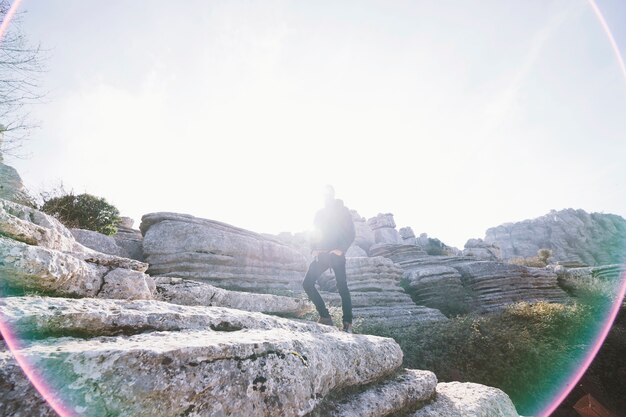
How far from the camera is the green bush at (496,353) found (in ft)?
28.5

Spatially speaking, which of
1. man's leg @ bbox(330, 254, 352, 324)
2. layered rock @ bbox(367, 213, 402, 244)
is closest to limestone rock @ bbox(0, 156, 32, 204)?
Result: man's leg @ bbox(330, 254, 352, 324)

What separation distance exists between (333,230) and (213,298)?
259cm

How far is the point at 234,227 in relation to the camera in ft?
43.9

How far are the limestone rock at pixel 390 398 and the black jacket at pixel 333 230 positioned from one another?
2657mm

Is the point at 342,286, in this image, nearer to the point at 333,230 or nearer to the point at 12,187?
the point at 333,230

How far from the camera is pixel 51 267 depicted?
2742 millimetres

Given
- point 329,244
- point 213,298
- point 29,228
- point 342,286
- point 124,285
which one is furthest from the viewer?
point 329,244

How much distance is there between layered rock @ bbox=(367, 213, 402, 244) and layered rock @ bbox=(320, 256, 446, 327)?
111 feet

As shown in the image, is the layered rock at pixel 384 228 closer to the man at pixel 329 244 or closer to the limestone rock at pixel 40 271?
the man at pixel 329 244

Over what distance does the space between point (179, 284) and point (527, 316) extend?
44.1 feet

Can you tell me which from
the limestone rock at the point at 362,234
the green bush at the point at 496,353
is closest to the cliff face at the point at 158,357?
the green bush at the point at 496,353

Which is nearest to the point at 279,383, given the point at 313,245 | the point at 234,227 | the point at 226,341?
the point at 226,341

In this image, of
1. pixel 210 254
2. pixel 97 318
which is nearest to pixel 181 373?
pixel 97 318

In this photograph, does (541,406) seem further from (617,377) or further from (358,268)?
(358,268)
